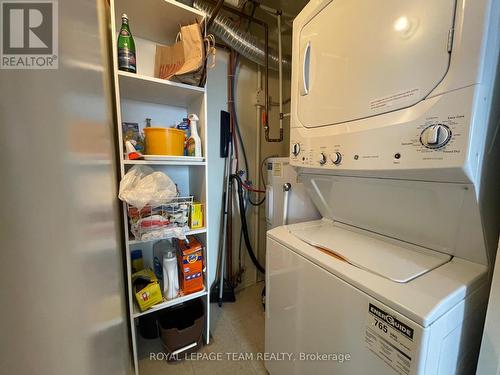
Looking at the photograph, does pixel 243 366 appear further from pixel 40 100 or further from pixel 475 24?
pixel 475 24

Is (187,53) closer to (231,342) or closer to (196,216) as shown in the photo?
(196,216)

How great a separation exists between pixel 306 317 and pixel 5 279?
1061 mm

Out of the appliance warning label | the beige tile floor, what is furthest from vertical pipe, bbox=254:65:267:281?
the appliance warning label

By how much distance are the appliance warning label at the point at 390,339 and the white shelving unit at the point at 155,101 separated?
110 cm

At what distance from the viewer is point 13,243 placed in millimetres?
319

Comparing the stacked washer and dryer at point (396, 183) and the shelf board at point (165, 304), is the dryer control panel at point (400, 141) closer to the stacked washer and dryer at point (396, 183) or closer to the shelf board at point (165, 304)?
the stacked washer and dryer at point (396, 183)

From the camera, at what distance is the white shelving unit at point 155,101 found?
1.23m

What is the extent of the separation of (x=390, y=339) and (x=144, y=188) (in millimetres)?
1251

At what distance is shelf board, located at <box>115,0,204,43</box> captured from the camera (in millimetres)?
1220

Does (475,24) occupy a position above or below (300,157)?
above

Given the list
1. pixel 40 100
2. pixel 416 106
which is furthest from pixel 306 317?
pixel 40 100

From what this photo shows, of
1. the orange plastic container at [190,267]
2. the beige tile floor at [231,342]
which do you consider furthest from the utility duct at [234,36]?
the beige tile floor at [231,342]

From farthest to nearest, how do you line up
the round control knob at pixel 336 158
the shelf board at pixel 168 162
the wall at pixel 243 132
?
the wall at pixel 243 132 → the shelf board at pixel 168 162 → the round control knob at pixel 336 158

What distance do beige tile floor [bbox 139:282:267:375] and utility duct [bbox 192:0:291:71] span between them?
Result: 93.8 inches
